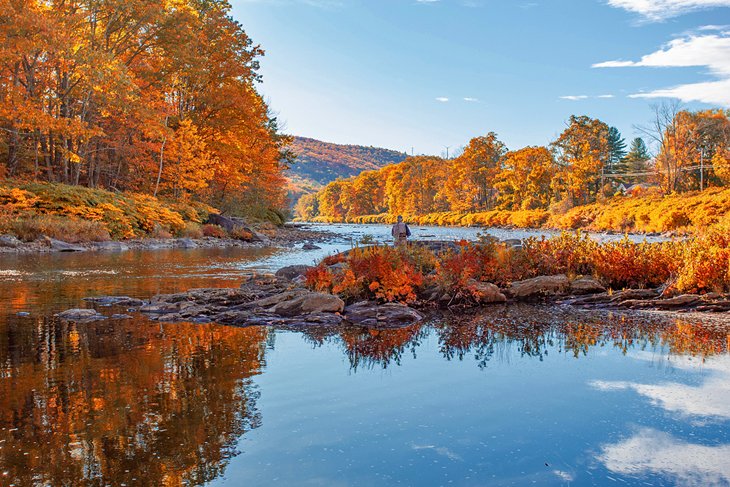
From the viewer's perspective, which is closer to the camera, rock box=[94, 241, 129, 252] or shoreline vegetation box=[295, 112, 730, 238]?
rock box=[94, 241, 129, 252]

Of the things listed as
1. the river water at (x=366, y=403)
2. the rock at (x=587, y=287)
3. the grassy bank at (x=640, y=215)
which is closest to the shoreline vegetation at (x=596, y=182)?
the grassy bank at (x=640, y=215)

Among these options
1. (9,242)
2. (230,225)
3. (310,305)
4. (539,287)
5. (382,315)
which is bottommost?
(382,315)

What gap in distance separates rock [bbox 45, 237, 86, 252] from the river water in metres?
14.8

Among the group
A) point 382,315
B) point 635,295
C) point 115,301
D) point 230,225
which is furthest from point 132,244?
point 635,295

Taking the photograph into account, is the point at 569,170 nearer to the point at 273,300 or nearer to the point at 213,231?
the point at 213,231

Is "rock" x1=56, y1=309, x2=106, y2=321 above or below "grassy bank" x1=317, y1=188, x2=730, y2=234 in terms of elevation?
below

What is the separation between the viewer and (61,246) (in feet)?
76.7

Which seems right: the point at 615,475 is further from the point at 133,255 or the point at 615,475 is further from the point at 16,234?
the point at 16,234

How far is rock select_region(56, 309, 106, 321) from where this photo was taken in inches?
372

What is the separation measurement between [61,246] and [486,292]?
18.6m

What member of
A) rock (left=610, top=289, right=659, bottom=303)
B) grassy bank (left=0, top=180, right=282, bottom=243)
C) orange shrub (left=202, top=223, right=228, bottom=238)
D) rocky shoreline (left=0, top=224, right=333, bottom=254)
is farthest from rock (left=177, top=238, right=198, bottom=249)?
rock (left=610, top=289, right=659, bottom=303)

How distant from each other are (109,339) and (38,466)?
168 inches

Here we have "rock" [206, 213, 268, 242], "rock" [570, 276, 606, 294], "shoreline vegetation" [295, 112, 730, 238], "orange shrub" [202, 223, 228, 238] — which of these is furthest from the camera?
"shoreline vegetation" [295, 112, 730, 238]

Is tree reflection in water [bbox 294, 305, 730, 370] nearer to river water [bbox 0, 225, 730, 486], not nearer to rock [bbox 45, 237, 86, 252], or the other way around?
river water [bbox 0, 225, 730, 486]
